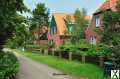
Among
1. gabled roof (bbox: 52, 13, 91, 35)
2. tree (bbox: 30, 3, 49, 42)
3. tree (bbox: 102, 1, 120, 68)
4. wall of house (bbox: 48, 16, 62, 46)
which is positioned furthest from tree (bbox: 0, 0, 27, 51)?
tree (bbox: 30, 3, 49, 42)

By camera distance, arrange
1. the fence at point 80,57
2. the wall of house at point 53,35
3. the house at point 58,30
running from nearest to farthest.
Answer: the fence at point 80,57 < the house at point 58,30 < the wall of house at point 53,35

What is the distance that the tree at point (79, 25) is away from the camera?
63344 millimetres

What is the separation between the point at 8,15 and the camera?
80.6 feet

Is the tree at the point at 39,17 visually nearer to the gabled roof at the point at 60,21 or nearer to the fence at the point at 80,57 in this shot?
the gabled roof at the point at 60,21

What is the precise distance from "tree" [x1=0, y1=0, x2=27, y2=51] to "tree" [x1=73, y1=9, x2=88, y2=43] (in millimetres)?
36230

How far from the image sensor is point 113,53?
75.1ft

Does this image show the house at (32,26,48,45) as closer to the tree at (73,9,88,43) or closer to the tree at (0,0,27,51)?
the tree at (73,9,88,43)

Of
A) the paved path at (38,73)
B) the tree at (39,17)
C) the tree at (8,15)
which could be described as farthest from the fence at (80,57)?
the tree at (39,17)

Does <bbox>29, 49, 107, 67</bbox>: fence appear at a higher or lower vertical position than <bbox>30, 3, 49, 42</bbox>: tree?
lower

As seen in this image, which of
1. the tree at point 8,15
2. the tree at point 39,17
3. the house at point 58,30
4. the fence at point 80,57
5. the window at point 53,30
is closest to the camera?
the tree at point 8,15

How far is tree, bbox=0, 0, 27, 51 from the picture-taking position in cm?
2294

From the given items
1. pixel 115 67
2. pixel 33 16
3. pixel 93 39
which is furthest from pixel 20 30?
pixel 33 16

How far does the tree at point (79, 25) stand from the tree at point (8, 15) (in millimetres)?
36230

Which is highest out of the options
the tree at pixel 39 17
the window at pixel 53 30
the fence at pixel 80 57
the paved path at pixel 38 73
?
the tree at pixel 39 17
